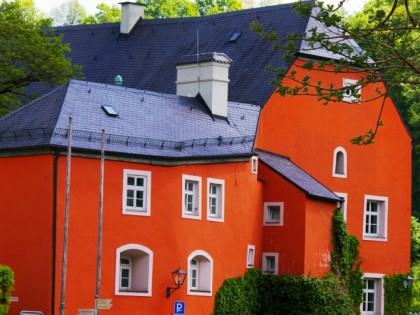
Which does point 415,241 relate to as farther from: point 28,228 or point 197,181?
point 28,228

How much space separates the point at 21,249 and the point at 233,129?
29.6 feet

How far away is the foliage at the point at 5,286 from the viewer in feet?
117

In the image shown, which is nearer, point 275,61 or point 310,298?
point 310,298

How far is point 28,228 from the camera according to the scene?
3956 centimetres

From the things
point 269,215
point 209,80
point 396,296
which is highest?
point 209,80

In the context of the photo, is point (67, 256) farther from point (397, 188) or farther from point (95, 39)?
point (95, 39)

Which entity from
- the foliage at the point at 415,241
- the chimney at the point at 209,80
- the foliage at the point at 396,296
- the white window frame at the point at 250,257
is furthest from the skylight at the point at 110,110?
the foliage at the point at 415,241

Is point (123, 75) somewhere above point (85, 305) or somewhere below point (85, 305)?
above

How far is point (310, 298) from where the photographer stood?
44344 millimetres

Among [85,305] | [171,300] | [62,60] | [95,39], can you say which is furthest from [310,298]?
[95,39]

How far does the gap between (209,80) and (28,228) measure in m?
9.31

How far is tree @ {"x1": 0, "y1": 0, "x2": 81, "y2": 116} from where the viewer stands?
49719 millimetres

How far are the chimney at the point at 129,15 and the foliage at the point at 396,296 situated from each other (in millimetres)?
16503

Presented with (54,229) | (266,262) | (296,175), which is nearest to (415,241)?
(296,175)
